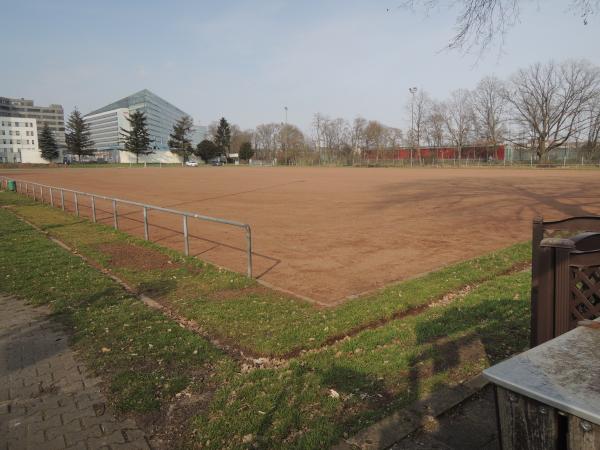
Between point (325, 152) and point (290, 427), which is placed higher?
point (325, 152)

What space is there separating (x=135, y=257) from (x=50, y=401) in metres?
5.81

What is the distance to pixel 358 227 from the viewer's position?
13.4m

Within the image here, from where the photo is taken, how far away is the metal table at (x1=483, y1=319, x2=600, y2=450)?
1.34 meters

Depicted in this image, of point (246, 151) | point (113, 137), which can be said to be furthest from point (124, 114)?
point (246, 151)

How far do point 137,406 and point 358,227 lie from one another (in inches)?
413

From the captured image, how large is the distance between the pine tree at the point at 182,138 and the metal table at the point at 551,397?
114879 mm

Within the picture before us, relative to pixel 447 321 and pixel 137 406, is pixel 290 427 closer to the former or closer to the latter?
pixel 137 406

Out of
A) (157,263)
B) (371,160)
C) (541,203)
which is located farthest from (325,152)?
(157,263)

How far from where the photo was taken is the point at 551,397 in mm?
1375

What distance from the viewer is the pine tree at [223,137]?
116 meters

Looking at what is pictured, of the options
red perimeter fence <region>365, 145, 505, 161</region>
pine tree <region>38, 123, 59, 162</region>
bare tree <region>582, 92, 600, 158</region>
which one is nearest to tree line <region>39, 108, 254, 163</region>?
pine tree <region>38, 123, 59, 162</region>

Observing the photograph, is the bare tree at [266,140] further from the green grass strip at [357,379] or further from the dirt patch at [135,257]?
the green grass strip at [357,379]

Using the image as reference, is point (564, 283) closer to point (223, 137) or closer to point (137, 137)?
point (137, 137)

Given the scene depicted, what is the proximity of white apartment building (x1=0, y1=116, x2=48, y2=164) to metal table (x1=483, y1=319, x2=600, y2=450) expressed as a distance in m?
120
